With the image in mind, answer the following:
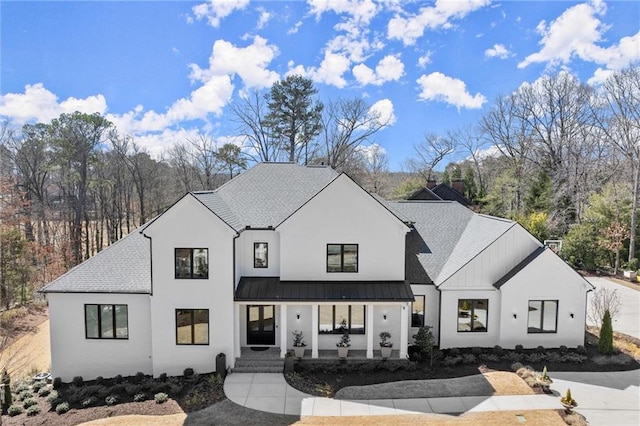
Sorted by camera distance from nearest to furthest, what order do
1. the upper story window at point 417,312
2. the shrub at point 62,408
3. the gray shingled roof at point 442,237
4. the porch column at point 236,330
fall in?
the shrub at point 62,408 < the porch column at point 236,330 < the upper story window at point 417,312 < the gray shingled roof at point 442,237

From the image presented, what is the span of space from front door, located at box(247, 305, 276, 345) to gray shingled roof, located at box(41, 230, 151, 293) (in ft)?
15.0

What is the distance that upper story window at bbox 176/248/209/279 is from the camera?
1553 centimetres

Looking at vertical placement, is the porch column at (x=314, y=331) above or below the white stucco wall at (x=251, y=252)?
below

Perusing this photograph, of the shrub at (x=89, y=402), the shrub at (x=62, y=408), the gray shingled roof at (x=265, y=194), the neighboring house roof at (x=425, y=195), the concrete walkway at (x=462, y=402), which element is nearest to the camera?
the concrete walkway at (x=462, y=402)

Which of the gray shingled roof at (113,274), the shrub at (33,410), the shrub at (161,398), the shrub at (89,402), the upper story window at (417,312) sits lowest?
the shrub at (33,410)

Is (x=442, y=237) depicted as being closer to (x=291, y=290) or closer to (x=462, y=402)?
(x=291, y=290)

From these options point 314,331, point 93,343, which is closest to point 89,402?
point 93,343

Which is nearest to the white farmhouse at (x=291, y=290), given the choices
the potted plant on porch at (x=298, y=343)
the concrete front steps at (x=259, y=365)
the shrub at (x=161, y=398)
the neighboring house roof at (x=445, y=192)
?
the potted plant on porch at (x=298, y=343)

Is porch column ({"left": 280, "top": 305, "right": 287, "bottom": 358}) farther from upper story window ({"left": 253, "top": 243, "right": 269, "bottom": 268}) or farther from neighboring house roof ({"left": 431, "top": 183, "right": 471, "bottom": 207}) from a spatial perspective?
neighboring house roof ({"left": 431, "top": 183, "right": 471, "bottom": 207})

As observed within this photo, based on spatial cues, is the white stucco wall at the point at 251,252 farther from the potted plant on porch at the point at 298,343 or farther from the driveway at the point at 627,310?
the driveway at the point at 627,310

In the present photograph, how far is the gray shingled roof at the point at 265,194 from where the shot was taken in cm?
1753

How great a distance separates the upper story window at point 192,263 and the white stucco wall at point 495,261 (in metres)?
10.5

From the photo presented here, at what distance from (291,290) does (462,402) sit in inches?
302

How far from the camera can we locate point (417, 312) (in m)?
17.8
